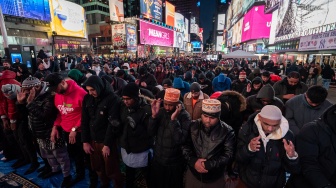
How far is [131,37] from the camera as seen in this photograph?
43219mm

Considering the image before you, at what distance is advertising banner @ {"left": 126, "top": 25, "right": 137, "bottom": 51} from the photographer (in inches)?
1645

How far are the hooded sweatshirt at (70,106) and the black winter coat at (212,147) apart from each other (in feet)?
7.55

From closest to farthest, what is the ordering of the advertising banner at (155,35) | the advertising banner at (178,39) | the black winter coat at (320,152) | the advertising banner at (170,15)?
the black winter coat at (320,152)
the advertising banner at (155,35)
the advertising banner at (170,15)
the advertising banner at (178,39)

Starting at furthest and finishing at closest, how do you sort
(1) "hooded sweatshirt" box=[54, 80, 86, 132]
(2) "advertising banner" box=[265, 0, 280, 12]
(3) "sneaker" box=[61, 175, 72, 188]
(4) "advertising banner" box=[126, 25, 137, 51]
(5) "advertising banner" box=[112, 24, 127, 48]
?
(4) "advertising banner" box=[126, 25, 137, 51]
(5) "advertising banner" box=[112, 24, 127, 48]
(2) "advertising banner" box=[265, 0, 280, 12]
(3) "sneaker" box=[61, 175, 72, 188]
(1) "hooded sweatshirt" box=[54, 80, 86, 132]

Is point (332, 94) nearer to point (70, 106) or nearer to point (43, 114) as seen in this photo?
point (70, 106)

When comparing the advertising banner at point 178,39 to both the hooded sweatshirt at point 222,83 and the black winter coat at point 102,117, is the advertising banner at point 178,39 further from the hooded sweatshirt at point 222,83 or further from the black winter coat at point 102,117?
the black winter coat at point 102,117

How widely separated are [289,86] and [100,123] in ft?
16.4

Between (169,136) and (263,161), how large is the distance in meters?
1.32

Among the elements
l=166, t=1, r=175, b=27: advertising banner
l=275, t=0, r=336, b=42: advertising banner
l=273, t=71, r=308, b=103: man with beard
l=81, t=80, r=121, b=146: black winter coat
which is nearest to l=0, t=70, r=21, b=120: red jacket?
l=81, t=80, r=121, b=146: black winter coat

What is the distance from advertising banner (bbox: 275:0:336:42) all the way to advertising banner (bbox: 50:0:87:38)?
128 feet

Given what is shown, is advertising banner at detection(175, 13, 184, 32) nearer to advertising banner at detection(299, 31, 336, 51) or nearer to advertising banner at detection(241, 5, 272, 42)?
advertising banner at detection(241, 5, 272, 42)

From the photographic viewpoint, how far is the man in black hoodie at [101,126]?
10.2ft

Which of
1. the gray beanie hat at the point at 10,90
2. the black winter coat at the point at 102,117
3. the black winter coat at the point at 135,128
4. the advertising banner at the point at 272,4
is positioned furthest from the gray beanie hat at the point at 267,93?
the advertising banner at the point at 272,4

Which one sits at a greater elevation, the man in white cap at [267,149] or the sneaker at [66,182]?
the man in white cap at [267,149]
